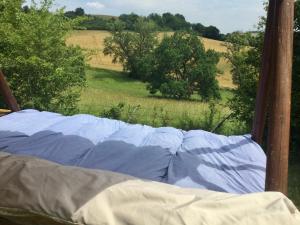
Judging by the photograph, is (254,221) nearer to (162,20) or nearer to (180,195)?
(180,195)

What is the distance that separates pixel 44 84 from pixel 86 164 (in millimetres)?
4559

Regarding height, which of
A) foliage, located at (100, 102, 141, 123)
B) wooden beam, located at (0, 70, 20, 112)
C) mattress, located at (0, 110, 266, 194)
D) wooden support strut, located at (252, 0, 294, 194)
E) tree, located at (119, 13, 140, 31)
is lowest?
foliage, located at (100, 102, 141, 123)

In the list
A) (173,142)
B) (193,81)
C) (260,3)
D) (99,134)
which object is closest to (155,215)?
(173,142)

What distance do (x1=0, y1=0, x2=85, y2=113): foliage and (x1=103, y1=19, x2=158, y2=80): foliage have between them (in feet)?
35.6

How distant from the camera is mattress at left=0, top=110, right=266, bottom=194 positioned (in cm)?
338

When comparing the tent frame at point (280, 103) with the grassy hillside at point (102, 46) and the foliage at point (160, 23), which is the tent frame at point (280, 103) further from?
the foliage at point (160, 23)

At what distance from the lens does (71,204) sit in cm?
196

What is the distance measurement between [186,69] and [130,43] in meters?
7.18

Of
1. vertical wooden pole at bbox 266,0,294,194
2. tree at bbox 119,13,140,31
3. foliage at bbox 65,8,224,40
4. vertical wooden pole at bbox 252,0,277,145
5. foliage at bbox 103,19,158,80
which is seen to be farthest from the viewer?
tree at bbox 119,13,140,31

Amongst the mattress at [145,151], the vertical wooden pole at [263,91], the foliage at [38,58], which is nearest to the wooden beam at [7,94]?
Result: the mattress at [145,151]

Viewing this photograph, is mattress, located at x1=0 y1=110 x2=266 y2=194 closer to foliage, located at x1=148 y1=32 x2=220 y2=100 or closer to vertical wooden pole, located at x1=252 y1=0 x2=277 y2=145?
vertical wooden pole, located at x1=252 y1=0 x2=277 y2=145

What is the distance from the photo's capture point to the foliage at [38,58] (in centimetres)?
769

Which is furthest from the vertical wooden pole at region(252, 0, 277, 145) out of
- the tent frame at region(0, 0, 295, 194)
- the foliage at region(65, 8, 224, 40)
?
the foliage at region(65, 8, 224, 40)

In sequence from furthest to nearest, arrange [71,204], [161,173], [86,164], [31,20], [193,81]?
[193,81], [31,20], [86,164], [161,173], [71,204]
